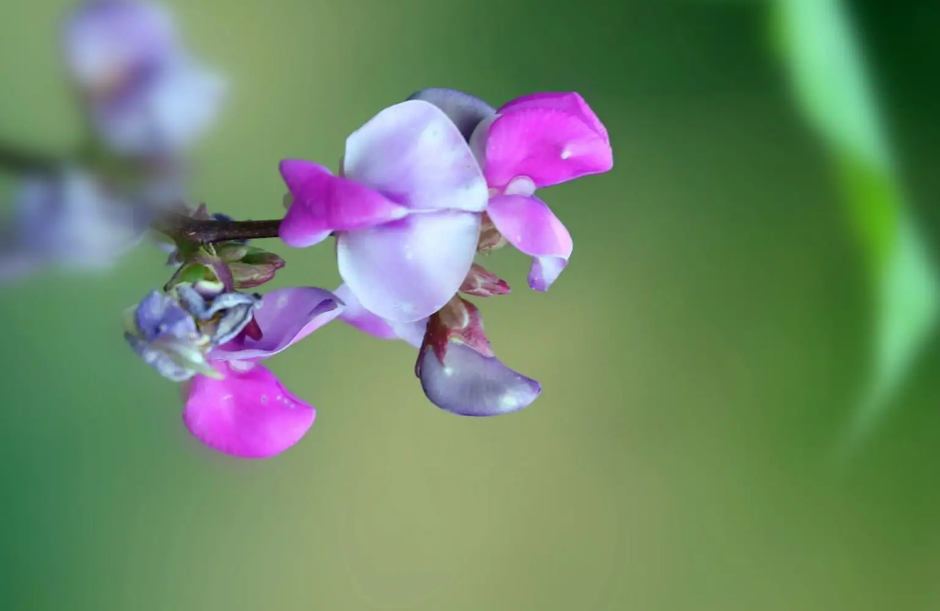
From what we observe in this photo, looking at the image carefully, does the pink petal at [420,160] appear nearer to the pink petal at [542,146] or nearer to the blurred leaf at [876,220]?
the pink petal at [542,146]

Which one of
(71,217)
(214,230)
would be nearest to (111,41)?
(71,217)

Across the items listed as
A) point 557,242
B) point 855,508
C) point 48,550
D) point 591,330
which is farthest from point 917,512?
point 48,550

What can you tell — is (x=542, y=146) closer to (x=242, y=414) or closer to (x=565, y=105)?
(x=565, y=105)

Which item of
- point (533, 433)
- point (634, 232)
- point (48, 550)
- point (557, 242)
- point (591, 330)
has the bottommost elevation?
point (48, 550)

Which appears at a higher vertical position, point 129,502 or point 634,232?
point 634,232

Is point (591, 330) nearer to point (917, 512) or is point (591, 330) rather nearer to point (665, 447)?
point (665, 447)

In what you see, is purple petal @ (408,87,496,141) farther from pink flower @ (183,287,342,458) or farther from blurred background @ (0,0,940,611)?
blurred background @ (0,0,940,611)

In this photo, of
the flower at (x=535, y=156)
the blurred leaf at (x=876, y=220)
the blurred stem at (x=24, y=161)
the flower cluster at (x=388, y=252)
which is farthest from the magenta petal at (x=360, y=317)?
the blurred leaf at (x=876, y=220)

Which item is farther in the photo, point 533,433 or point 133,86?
point 533,433
